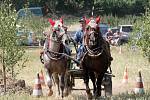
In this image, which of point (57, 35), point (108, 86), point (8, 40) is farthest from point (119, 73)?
point (57, 35)

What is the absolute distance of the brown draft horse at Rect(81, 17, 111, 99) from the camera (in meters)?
12.5

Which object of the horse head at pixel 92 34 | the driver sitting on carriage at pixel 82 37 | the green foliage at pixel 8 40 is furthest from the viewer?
the green foliage at pixel 8 40

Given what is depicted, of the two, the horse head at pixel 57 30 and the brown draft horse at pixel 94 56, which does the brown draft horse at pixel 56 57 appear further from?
the brown draft horse at pixel 94 56

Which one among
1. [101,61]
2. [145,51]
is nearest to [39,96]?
[101,61]

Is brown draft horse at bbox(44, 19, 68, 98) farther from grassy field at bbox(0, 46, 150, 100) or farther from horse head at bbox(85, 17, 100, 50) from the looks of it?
horse head at bbox(85, 17, 100, 50)

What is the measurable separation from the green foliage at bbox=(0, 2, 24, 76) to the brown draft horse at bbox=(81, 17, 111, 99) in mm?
3328

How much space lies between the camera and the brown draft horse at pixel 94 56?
41.2 feet

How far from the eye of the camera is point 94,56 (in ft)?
41.9

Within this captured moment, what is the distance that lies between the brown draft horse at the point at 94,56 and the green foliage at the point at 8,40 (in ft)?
10.9

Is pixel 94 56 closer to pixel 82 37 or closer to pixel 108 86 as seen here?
pixel 82 37

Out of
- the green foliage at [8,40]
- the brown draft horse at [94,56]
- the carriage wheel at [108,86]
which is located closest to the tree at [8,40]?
the green foliage at [8,40]

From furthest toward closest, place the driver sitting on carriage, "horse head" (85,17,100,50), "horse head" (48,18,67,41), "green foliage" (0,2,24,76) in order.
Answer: "green foliage" (0,2,24,76) → "horse head" (48,18,67,41) → the driver sitting on carriage → "horse head" (85,17,100,50)

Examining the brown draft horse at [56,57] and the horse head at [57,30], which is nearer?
the horse head at [57,30]

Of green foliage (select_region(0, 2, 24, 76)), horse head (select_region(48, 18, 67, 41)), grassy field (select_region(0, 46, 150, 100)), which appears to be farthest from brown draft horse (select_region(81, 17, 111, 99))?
green foliage (select_region(0, 2, 24, 76))
